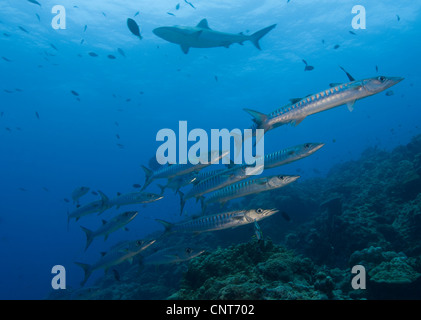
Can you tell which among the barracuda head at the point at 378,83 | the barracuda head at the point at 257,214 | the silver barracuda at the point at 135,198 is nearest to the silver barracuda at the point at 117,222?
the silver barracuda at the point at 135,198

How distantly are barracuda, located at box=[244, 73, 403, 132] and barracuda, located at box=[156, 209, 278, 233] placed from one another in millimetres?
1770

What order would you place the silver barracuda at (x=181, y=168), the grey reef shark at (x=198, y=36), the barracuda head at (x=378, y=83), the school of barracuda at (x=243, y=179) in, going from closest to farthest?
the barracuda head at (x=378, y=83)
the school of barracuda at (x=243, y=179)
the silver barracuda at (x=181, y=168)
the grey reef shark at (x=198, y=36)

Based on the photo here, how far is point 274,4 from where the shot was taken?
25.7m

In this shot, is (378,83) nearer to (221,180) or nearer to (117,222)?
(221,180)

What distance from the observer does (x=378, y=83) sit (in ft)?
13.9

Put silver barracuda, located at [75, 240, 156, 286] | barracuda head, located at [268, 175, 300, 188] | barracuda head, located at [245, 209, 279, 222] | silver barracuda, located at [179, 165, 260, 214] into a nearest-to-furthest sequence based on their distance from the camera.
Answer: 1. barracuda head, located at [245, 209, 279, 222]
2. barracuda head, located at [268, 175, 300, 188]
3. silver barracuda, located at [179, 165, 260, 214]
4. silver barracuda, located at [75, 240, 156, 286]

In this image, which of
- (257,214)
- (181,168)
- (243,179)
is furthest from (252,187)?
(181,168)

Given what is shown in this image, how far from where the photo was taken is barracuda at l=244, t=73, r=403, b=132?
4.27 metres

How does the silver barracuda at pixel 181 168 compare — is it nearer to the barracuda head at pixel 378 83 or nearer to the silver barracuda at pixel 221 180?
the silver barracuda at pixel 221 180

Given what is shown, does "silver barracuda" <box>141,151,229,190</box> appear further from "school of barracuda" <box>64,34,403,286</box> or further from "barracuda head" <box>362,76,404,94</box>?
"barracuda head" <box>362,76,404,94</box>

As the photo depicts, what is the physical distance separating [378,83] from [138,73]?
37.6m

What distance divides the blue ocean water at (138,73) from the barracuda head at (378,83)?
16775mm

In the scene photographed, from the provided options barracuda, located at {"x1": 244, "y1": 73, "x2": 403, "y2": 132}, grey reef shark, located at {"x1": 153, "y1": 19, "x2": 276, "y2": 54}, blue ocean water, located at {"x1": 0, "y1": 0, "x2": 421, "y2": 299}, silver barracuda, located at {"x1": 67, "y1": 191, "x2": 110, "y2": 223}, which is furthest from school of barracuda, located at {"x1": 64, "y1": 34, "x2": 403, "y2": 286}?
blue ocean water, located at {"x1": 0, "y1": 0, "x2": 421, "y2": 299}

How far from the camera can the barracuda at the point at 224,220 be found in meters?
4.93
